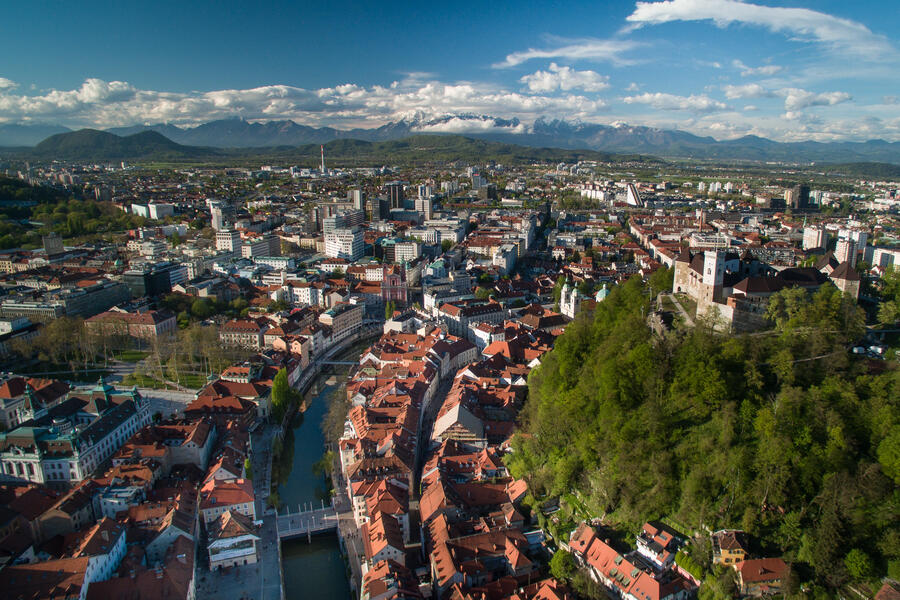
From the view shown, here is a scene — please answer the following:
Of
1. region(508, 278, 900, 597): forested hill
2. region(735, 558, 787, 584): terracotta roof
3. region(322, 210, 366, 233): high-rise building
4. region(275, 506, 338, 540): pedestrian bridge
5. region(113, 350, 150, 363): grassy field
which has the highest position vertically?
region(322, 210, 366, 233): high-rise building

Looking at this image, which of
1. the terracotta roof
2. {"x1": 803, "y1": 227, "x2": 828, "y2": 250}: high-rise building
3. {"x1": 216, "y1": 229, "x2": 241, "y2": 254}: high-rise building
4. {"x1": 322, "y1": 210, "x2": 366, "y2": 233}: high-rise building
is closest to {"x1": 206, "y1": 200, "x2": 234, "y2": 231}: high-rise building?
{"x1": 216, "y1": 229, "x2": 241, "y2": 254}: high-rise building

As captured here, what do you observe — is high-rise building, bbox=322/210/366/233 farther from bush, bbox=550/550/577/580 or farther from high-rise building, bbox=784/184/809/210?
high-rise building, bbox=784/184/809/210

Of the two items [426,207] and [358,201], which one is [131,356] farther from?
[426,207]

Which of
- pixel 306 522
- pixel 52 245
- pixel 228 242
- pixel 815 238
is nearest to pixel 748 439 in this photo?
pixel 306 522

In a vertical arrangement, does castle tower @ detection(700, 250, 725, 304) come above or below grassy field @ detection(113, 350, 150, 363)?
above

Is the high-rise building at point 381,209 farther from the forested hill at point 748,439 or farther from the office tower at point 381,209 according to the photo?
the forested hill at point 748,439

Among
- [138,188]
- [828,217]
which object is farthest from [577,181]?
[138,188]

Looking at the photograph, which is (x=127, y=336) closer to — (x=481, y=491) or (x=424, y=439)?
(x=424, y=439)
